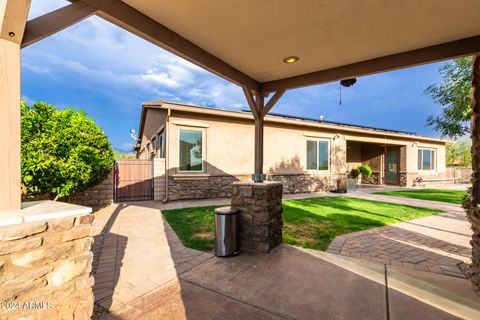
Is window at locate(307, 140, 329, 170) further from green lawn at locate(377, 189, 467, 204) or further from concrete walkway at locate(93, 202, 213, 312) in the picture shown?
concrete walkway at locate(93, 202, 213, 312)

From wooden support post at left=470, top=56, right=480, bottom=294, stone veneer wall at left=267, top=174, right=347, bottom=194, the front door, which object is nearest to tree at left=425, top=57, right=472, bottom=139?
wooden support post at left=470, top=56, right=480, bottom=294

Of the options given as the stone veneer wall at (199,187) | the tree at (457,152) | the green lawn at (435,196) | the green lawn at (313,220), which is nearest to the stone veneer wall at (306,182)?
the stone veneer wall at (199,187)

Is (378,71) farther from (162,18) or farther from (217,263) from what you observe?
(217,263)

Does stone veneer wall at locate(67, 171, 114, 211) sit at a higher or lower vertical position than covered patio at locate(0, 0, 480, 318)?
lower

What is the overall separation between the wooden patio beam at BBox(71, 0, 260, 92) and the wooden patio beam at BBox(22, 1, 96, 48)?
0.10 m

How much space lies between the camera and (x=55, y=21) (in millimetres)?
2082

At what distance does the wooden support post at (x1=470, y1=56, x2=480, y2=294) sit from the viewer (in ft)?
10.0

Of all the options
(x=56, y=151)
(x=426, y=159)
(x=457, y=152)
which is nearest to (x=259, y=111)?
(x=56, y=151)

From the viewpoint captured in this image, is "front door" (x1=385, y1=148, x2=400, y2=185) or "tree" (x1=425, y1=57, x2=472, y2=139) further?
"front door" (x1=385, y1=148, x2=400, y2=185)

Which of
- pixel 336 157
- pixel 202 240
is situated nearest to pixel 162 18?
pixel 202 240

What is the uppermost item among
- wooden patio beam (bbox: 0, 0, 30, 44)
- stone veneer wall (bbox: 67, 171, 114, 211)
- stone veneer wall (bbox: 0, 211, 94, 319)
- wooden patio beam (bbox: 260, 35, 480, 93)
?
wooden patio beam (bbox: 260, 35, 480, 93)

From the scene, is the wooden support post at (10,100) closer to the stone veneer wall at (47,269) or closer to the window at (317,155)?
the stone veneer wall at (47,269)

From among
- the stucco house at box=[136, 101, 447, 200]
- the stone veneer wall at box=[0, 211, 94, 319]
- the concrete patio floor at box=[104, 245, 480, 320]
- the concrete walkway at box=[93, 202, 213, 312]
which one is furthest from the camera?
the stucco house at box=[136, 101, 447, 200]

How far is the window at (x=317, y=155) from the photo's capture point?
13656 millimetres
